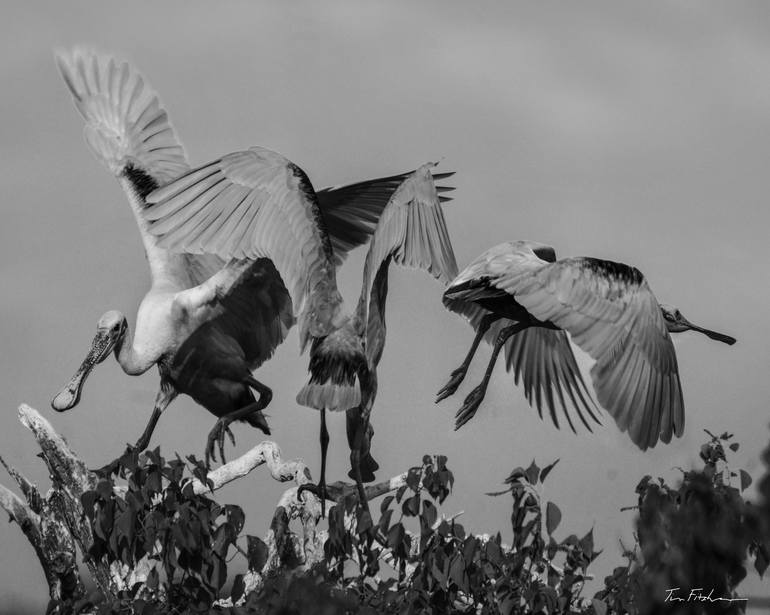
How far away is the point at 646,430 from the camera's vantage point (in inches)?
407

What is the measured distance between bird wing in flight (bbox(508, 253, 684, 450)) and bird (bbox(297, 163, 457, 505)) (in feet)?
4.11

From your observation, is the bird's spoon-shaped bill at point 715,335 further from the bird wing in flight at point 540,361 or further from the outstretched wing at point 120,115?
the outstretched wing at point 120,115

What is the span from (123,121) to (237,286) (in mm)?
4850

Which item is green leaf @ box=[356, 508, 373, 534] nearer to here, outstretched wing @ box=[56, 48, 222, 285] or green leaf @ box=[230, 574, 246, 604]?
green leaf @ box=[230, 574, 246, 604]

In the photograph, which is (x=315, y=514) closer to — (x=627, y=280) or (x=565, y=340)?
(x=627, y=280)

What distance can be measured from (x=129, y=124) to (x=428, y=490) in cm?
1016

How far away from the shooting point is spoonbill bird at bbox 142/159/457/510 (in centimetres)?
1189

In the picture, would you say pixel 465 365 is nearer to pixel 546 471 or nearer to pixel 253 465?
pixel 253 465

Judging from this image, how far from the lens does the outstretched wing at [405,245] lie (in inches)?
469

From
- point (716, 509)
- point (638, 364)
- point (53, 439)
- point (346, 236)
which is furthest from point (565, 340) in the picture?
point (716, 509)

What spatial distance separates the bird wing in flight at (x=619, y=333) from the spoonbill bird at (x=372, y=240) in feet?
4.17
